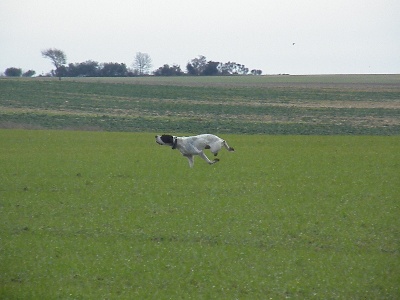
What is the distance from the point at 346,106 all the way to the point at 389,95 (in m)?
11.7

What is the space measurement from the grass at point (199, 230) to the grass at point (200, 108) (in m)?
21.1

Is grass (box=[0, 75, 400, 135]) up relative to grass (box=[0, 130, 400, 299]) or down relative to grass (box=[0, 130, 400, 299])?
down

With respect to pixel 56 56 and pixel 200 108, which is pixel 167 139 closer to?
pixel 200 108

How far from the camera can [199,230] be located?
1062cm

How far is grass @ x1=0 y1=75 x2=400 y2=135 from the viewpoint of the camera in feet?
135

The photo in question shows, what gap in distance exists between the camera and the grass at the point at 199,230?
26.1 feet

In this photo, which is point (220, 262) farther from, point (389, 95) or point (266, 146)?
point (389, 95)

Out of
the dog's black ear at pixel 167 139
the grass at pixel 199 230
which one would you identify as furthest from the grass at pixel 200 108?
the grass at pixel 199 230

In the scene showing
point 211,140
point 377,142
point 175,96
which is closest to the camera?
point 211,140

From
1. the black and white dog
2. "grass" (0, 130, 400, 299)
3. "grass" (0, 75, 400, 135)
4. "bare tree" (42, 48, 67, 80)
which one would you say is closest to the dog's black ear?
the black and white dog

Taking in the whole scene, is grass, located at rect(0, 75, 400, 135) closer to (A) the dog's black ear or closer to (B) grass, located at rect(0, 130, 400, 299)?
(A) the dog's black ear

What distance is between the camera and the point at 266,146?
2750cm

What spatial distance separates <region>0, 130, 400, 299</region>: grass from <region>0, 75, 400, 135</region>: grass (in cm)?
2112

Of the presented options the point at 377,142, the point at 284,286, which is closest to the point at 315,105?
the point at 377,142
